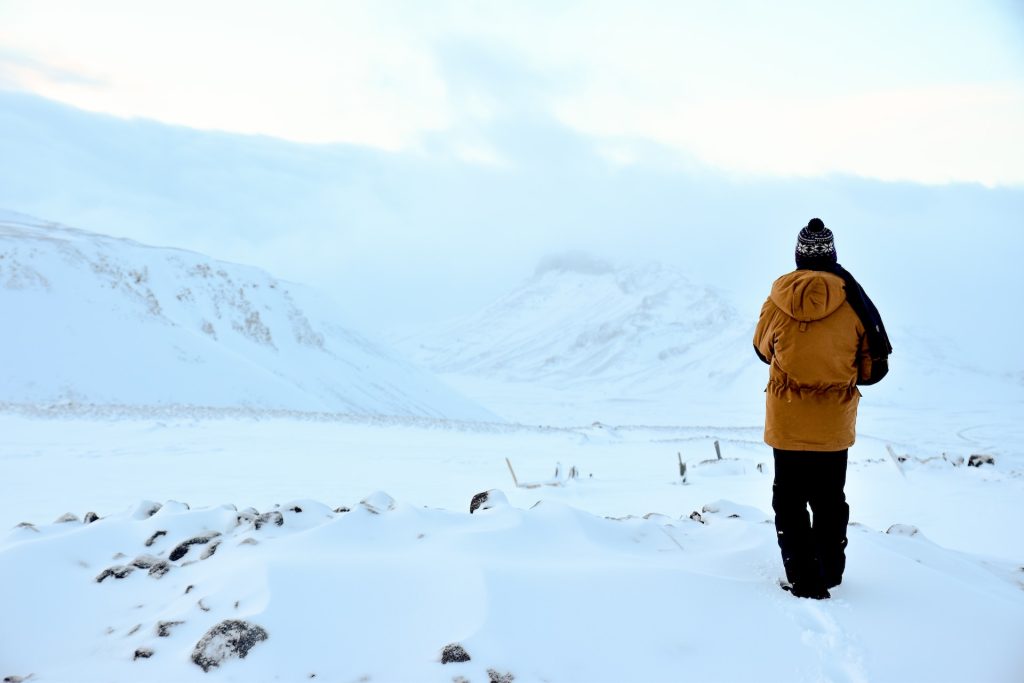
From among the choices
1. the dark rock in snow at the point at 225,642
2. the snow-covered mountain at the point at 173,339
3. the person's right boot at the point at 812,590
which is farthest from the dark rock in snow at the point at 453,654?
the snow-covered mountain at the point at 173,339

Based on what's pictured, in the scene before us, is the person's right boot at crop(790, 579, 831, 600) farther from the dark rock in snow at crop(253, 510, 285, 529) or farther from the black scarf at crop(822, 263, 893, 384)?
the dark rock in snow at crop(253, 510, 285, 529)

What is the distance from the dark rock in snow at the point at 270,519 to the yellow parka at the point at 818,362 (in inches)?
118

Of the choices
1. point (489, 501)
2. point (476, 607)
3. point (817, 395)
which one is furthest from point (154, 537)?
point (817, 395)

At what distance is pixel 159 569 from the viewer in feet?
11.9

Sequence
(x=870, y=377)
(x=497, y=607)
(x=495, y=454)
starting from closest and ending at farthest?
1. (x=497, y=607)
2. (x=870, y=377)
3. (x=495, y=454)

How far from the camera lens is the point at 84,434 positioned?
38.9 feet

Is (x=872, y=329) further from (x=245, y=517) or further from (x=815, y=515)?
(x=245, y=517)

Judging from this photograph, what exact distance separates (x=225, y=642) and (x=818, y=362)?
2.99 metres

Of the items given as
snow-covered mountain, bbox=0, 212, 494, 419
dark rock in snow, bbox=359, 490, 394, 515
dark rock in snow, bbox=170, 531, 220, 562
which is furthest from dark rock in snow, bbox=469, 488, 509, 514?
snow-covered mountain, bbox=0, 212, 494, 419

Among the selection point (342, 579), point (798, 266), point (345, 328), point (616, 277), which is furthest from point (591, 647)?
point (616, 277)

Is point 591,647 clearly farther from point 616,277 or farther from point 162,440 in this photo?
point 616,277

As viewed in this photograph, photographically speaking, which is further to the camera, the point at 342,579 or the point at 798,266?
the point at 798,266

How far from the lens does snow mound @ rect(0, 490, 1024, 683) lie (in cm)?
264

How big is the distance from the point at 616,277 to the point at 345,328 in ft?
355
